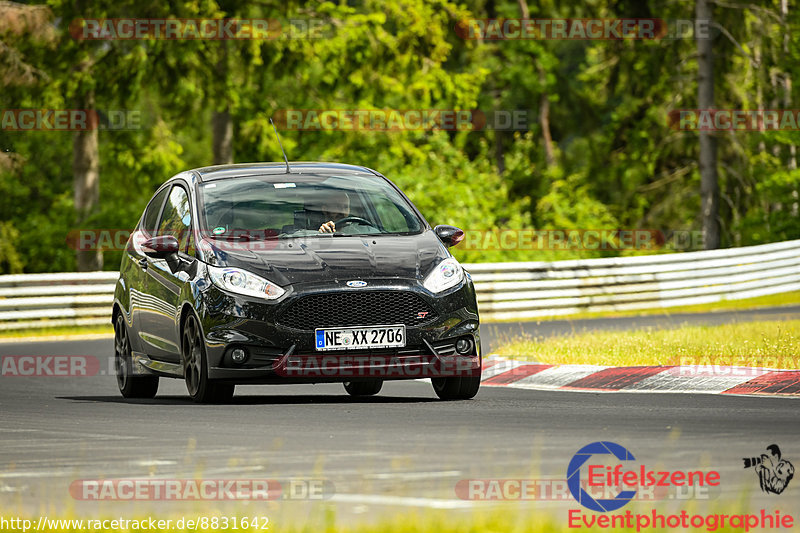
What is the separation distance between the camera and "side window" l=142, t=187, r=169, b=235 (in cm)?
1423

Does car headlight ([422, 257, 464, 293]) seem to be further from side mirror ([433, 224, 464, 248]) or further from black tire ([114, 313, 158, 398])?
black tire ([114, 313, 158, 398])

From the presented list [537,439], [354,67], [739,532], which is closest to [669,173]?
[354,67]

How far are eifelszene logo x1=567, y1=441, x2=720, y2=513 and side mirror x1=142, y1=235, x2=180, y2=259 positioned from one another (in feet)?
16.5

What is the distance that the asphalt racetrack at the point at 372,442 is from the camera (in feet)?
23.7

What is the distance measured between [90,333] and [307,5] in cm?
1633

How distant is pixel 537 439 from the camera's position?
945 centimetres

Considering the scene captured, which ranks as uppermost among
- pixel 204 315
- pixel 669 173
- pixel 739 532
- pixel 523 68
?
pixel 523 68

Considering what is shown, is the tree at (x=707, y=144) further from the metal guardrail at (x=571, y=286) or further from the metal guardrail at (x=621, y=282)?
the metal guardrail at (x=621, y=282)

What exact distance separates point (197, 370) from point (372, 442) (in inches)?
121

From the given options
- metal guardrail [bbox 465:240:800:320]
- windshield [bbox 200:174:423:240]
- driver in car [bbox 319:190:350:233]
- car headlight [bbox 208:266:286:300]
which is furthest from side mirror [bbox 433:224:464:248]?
metal guardrail [bbox 465:240:800:320]

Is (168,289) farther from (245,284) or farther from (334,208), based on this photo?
(334,208)

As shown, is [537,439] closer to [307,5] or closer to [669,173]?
[307,5]

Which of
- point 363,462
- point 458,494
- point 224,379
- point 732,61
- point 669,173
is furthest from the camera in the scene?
point 669,173

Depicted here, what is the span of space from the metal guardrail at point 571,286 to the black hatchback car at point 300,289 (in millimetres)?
12260
